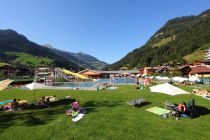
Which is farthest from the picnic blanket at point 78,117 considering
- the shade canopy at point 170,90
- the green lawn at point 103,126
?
the shade canopy at point 170,90

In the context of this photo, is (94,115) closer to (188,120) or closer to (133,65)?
(188,120)

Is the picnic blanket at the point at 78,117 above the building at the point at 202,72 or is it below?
below

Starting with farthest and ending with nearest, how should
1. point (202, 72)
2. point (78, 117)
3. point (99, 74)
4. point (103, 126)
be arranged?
point (99, 74)
point (202, 72)
point (78, 117)
point (103, 126)

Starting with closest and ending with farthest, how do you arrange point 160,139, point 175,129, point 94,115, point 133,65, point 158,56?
point 160,139 → point 175,129 → point 94,115 → point 158,56 → point 133,65

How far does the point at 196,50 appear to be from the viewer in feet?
494

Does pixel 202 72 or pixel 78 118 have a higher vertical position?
pixel 202 72

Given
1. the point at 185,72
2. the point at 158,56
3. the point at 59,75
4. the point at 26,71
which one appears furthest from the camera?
the point at 158,56

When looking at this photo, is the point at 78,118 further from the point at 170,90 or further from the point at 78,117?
the point at 170,90

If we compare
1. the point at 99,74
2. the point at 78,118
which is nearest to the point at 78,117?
the point at 78,118

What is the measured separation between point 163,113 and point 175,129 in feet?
10.4

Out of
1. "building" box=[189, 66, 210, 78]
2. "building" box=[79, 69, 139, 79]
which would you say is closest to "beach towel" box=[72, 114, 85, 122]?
"building" box=[189, 66, 210, 78]

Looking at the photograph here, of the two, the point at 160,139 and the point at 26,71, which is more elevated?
the point at 26,71

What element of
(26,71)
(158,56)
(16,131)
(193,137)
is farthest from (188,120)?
(158,56)

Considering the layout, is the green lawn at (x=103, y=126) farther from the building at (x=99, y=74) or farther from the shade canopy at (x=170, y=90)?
the building at (x=99, y=74)
